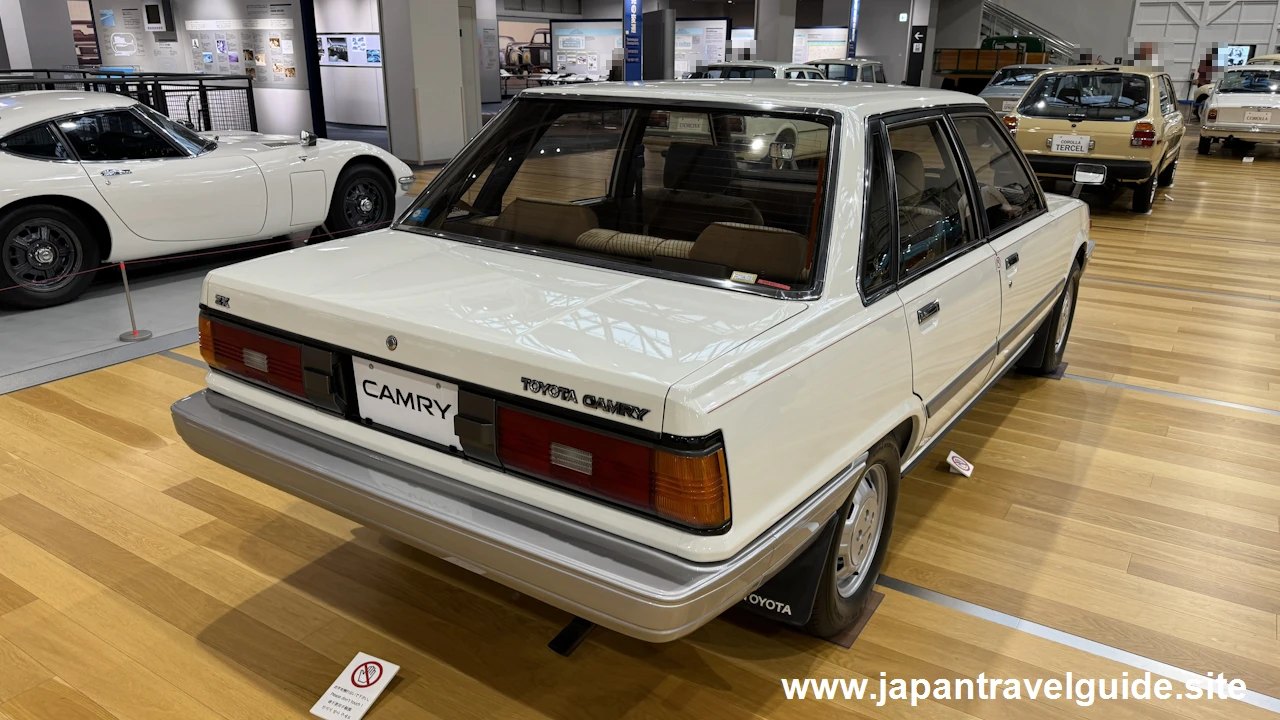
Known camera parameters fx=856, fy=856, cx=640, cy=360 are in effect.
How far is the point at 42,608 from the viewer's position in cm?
257

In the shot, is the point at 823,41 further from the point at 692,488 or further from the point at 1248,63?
the point at 692,488

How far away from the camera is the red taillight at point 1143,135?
28.1 ft

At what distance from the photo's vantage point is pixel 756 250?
2197 millimetres

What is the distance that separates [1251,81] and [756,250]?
16278mm

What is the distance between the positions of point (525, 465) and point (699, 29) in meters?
20.0

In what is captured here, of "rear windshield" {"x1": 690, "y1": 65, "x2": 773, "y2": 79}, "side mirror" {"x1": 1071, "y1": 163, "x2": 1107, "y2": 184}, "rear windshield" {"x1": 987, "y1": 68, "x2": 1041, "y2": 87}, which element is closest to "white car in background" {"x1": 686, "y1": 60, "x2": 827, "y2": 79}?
"rear windshield" {"x1": 690, "y1": 65, "x2": 773, "y2": 79}

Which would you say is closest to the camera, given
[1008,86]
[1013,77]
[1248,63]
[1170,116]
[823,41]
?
[1170,116]

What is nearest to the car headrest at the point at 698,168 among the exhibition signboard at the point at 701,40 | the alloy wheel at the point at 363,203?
the alloy wheel at the point at 363,203

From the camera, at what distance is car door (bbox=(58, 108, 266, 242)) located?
17.5 ft

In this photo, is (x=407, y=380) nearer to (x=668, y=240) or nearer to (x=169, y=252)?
(x=668, y=240)

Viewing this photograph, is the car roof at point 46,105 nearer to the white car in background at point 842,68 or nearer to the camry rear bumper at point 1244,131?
the white car in background at point 842,68

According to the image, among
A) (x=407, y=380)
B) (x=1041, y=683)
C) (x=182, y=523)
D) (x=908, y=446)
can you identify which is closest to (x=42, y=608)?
(x=182, y=523)

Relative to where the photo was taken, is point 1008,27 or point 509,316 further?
point 1008,27

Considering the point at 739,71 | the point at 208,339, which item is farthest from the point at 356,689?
the point at 739,71
